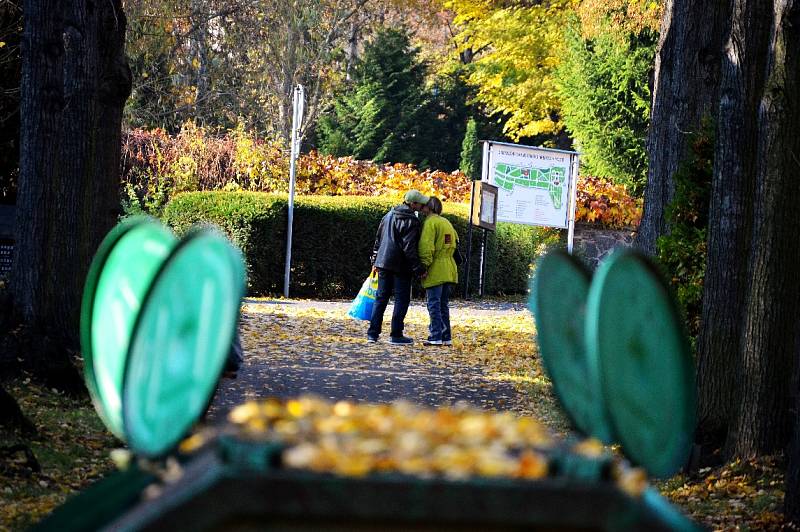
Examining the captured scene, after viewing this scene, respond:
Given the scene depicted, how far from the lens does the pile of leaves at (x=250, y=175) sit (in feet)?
83.3

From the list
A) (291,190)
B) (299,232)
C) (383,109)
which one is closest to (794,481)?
(291,190)

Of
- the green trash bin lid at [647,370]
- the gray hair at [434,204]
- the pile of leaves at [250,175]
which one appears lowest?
the green trash bin lid at [647,370]

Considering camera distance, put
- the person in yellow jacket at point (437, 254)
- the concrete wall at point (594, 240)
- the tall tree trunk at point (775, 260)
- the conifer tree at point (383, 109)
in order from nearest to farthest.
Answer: the tall tree trunk at point (775, 260)
the person in yellow jacket at point (437, 254)
the concrete wall at point (594, 240)
the conifer tree at point (383, 109)

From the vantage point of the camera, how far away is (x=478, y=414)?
10.3 ft

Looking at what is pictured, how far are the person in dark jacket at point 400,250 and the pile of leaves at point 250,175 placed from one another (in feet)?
36.0

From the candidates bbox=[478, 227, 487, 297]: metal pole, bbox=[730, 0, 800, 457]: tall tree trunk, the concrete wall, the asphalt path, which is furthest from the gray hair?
the concrete wall

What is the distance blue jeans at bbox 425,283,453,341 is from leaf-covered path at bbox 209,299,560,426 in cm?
20

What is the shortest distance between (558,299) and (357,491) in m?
1.57

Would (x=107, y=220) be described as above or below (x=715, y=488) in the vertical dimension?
above

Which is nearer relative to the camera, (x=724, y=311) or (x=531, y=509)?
(x=531, y=509)

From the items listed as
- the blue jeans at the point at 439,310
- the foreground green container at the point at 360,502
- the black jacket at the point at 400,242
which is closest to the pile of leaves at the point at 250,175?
the blue jeans at the point at 439,310

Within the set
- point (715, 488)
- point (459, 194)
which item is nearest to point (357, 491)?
point (715, 488)

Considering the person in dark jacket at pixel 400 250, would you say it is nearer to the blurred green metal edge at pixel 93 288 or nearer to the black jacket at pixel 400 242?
the black jacket at pixel 400 242

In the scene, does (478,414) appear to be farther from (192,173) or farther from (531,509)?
(192,173)
